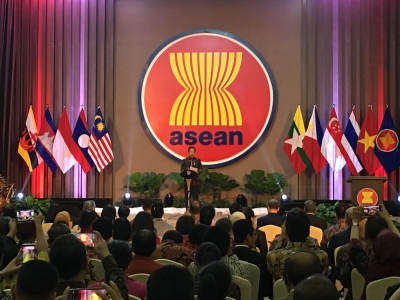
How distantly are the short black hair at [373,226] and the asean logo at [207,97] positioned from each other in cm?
942

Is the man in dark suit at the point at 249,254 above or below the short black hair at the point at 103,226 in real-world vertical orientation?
below

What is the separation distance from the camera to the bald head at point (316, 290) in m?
2.05

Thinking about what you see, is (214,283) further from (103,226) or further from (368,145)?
(368,145)

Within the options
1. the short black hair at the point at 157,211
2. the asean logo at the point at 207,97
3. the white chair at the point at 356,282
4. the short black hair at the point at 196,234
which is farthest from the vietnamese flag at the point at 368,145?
the white chair at the point at 356,282

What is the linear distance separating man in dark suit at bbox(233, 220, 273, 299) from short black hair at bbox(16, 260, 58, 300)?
7.18ft

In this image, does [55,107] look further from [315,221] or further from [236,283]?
[236,283]

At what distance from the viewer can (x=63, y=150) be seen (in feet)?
43.4

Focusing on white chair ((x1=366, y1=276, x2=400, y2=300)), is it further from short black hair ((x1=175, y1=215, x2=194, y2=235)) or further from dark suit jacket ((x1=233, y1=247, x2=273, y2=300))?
short black hair ((x1=175, y1=215, x2=194, y2=235))

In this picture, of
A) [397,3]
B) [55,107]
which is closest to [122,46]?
[55,107]

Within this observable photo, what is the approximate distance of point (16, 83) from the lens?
534 inches

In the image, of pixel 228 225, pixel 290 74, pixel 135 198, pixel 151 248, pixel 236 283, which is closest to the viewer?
pixel 236 283

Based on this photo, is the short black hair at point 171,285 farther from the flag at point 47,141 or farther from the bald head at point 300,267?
the flag at point 47,141

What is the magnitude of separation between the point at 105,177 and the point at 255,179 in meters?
3.20

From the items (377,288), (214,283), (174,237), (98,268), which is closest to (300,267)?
(214,283)
